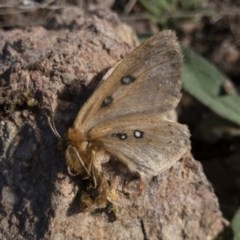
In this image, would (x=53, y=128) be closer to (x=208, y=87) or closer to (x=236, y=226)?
(x=236, y=226)

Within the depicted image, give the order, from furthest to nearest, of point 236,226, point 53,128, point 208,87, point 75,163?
point 208,87 → point 236,226 → point 53,128 → point 75,163

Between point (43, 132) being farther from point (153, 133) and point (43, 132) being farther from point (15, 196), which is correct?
point (153, 133)

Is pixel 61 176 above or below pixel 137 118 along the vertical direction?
below

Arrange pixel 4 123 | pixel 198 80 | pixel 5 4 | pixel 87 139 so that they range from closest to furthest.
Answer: pixel 87 139 → pixel 4 123 → pixel 198 80 → pixel 5 4

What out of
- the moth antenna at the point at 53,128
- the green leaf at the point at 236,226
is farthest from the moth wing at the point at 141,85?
the green leaf at the point at 236,226

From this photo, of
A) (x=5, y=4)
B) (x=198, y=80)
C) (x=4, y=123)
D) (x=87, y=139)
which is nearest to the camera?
(x=87, y=139)

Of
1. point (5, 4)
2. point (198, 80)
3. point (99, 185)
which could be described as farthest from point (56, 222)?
point (5, 4)

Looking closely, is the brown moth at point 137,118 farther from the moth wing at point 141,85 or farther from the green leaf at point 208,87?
the green leaf at point 208,87

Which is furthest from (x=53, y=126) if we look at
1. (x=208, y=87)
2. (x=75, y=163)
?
(x=208, y=87)
